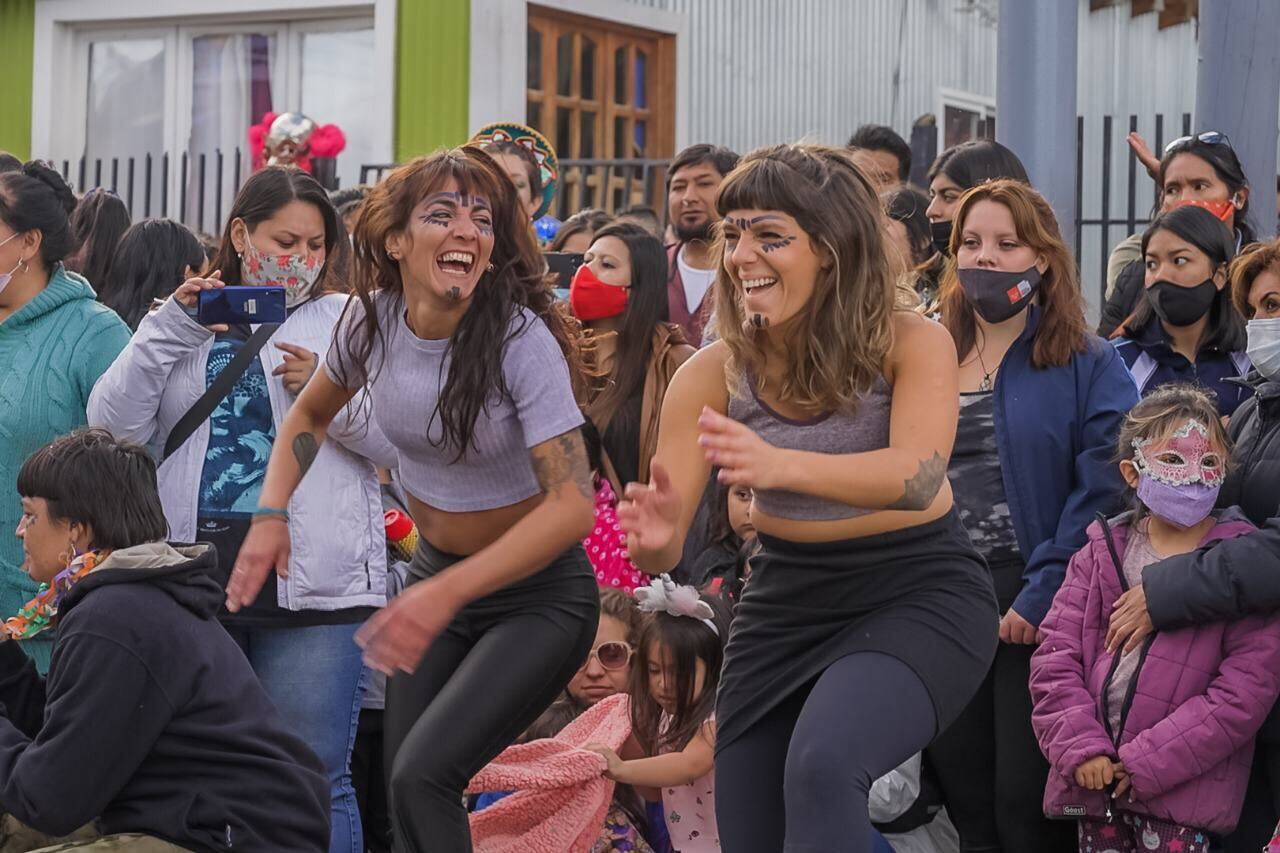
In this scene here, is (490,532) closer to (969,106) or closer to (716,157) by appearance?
(716,157)

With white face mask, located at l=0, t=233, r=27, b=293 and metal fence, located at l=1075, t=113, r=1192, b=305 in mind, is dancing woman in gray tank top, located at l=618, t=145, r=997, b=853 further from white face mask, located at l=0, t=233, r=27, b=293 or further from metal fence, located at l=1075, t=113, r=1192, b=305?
metal fence, located at l=1075, t=113, r=1192, b=305

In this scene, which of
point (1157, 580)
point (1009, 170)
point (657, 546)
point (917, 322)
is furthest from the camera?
point (1009, 170)

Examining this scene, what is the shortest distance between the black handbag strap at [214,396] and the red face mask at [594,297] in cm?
170

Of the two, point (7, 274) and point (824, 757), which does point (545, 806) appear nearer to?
point (824, 757)

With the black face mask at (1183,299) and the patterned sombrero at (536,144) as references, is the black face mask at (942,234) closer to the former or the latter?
the black face mask at (1183,299)

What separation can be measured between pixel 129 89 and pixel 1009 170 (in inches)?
447

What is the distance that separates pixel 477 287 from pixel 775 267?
3.41 feet

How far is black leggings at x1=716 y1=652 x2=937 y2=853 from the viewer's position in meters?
4.07

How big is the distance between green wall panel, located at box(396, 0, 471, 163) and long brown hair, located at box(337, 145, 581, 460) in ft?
32.2

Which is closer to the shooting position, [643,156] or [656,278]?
[656,278]

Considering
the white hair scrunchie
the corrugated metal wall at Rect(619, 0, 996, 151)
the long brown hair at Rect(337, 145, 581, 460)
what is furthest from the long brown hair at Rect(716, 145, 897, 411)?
the corrugated metal wall at Rect(619, 0, 996, 151)

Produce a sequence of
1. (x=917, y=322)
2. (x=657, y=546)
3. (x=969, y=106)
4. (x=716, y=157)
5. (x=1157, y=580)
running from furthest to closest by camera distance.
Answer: (x=969, y=106) → (x=716, y=157) → (x=1157, y=580) → (x=917, y=322) → (x=657, y=546)

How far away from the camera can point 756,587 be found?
4.57 metres

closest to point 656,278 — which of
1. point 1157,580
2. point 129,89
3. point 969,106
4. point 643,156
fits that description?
point 1157,580
